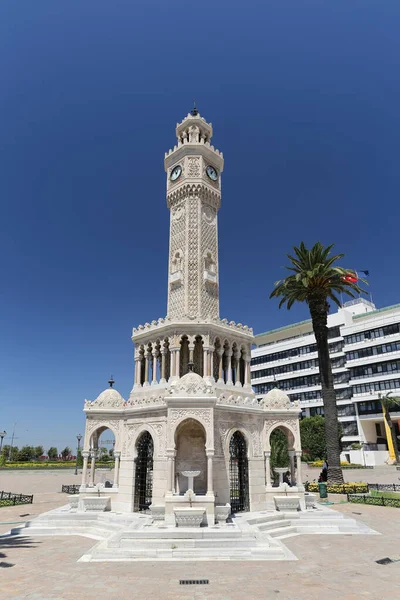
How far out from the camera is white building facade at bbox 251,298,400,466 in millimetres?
61656

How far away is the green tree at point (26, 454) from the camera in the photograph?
73956 millimetres

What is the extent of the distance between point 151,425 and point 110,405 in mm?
3553

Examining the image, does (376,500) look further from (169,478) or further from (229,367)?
(169,478)

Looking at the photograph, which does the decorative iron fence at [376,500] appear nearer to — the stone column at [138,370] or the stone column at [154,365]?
the stone column at [154,365]

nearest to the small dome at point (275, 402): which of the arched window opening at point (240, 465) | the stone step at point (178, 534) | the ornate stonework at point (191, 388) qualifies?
the arched window opening at point (240, 465)

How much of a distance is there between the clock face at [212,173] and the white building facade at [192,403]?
0.14 metres

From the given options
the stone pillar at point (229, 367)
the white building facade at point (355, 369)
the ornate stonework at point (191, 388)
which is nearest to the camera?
the ornate stonework at point (191, 388)

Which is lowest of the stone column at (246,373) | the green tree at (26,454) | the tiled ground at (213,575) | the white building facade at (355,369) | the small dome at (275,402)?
the tiled ground at (213,575)

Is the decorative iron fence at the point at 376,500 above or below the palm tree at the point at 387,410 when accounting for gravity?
below

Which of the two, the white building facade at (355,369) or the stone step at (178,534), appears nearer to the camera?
the stone step at (178,534)

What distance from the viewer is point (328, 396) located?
104 ft

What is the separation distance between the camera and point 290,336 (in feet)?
286

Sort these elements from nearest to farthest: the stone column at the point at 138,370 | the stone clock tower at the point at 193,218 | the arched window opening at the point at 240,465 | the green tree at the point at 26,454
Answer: the arched window opening at the point at 240,465 → the stone column at the point at 138,370 → the stone clock tower at the point at 193,218 → the green tree at the point at 26,454

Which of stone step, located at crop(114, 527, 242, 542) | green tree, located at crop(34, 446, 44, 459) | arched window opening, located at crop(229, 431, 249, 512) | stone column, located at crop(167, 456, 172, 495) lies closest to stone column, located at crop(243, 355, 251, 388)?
arched window opening, located at crop(229, 431, 249, 512)
